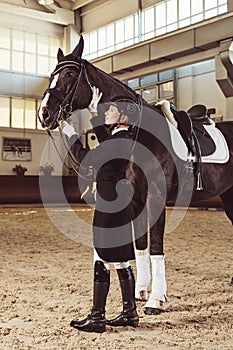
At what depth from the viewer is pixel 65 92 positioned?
8.98 ft

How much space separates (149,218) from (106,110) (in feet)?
2.55

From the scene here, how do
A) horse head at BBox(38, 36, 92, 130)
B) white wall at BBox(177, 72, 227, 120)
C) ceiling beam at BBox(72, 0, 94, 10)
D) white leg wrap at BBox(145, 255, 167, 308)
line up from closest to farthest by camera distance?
horse head at BBox(38, 36, 92, 130)
white leg wrap at BBox(145, 255, 167, 308)
white wall at BBox(177, 72, 227, 120)
ceiling beam at BBox(72, 0, 94, 10)

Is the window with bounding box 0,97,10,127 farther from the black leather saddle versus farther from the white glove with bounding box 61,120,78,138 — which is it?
the white glove with bounding box 61,120,78,138

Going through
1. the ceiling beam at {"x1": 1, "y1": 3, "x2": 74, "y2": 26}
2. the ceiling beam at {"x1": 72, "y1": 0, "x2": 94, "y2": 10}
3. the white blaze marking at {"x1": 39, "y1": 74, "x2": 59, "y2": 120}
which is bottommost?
the white blaze marking at {"x1": 39, "y1": 74, "x2": 59, "y2": 120}

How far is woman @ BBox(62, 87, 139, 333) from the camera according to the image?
8.43 ft

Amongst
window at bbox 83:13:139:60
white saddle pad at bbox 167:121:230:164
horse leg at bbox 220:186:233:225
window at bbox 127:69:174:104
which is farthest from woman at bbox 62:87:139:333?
window at bbox 127:69:174:104

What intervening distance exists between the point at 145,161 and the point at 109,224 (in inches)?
25.4

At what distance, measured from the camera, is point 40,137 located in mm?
19938

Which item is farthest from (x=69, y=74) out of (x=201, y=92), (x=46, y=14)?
(x=46, y=14)

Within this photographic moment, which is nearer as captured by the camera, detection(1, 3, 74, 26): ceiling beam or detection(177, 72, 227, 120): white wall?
detection(177, 72, 227, 120): white wall

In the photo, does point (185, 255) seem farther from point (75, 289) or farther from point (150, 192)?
point (150, 192)

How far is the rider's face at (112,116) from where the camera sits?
2734mm

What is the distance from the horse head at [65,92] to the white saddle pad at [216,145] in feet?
2.34

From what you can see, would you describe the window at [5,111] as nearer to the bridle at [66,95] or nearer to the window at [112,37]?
the window at [112,37]
